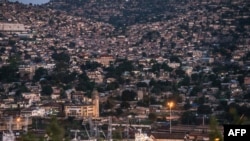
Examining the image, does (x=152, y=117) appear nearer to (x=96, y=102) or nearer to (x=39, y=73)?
(x=96, y=102)

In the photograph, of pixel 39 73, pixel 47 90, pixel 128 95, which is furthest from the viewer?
pixel 39 73

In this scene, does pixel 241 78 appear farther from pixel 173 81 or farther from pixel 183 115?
pixel 183 115

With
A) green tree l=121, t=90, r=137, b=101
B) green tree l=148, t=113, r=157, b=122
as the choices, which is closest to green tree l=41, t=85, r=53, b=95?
green tree l=121, t=90, r=137, b=101

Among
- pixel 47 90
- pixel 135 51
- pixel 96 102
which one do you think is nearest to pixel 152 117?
pixel 96 102

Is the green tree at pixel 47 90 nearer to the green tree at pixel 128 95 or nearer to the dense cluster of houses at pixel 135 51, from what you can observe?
the dense cluster of houses at pixel 135 51

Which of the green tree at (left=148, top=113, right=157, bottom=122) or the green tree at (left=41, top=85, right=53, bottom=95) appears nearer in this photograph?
the green tree at (left=148, top=113, right=157, bottom=122)

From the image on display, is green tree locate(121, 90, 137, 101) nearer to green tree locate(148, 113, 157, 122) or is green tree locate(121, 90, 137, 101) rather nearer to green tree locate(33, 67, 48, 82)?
green tree locate(148, 113, 157, 122)

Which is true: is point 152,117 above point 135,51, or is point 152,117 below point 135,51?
below

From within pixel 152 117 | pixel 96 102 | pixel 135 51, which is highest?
pixel 135 51

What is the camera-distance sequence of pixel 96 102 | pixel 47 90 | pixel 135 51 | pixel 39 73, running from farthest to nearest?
1. pixel 135 51
2. pixel 39 73
3. pixel 47 90
4. pixel 96 102

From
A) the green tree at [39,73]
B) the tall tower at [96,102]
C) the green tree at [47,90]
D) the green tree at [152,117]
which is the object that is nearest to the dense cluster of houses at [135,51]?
the tall tower at [96,102]

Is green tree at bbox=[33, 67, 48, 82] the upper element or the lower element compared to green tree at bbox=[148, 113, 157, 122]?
upper
